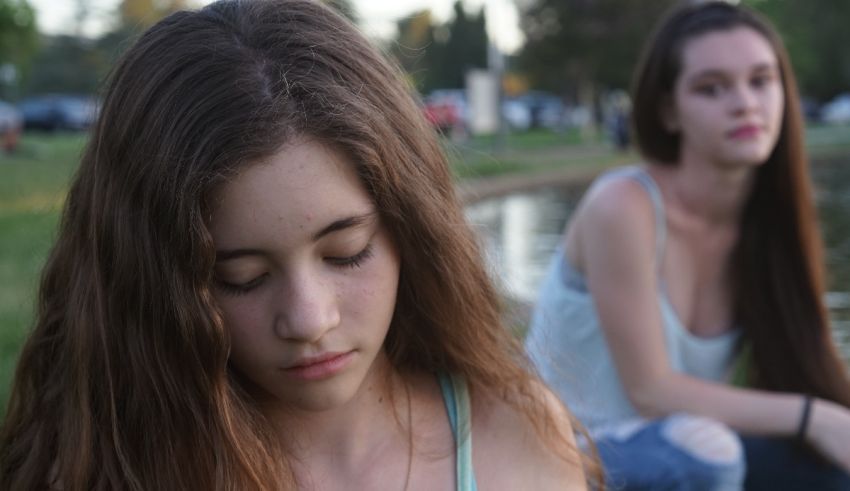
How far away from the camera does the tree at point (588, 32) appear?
34062 millimetres

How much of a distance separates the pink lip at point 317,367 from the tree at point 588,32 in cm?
3332

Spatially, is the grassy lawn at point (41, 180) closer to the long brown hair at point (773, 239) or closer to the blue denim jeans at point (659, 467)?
the long brown hair at point (773, 239)

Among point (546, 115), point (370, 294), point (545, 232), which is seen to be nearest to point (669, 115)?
point (370, 294)

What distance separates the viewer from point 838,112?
44.1 meters

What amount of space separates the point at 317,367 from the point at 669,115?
5.88 feet

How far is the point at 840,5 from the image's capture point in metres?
46.3

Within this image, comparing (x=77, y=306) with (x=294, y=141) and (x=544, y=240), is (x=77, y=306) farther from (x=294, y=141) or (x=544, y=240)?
(x=544, y=240)

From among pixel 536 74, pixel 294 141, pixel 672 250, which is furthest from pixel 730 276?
pixel 536 74

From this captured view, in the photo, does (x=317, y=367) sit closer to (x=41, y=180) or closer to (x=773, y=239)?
(x=773, y=239)

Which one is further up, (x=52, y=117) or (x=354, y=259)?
(x=52, y=117)

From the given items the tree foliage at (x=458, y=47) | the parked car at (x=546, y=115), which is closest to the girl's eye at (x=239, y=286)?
the parked car at (x=546, y=115)

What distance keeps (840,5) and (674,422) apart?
1915 inches

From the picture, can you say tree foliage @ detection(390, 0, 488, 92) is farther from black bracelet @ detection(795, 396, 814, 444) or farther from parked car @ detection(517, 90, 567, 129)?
black bracelet @ detection(795, 396, 814, 444)

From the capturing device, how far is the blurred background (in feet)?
12.2
